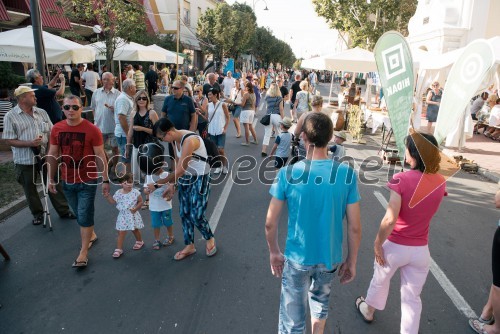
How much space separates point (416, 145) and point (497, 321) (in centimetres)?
174

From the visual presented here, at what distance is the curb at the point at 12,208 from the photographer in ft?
17.5

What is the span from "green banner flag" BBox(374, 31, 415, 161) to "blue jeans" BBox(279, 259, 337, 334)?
158cm

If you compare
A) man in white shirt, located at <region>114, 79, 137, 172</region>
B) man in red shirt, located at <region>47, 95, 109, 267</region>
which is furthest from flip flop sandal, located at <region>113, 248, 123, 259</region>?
man in white shirt, located at <region>114, 79, 137, 172</region>

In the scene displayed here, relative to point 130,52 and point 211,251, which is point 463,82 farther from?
point 130,52

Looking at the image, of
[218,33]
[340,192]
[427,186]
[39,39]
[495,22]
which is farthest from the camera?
[218,33]

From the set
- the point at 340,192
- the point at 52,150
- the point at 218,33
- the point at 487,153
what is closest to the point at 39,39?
the point at 52,150

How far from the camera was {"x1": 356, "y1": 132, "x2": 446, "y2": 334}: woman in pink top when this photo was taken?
260 cm

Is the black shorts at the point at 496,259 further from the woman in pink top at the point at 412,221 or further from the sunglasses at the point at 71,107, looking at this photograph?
the sunglasses at the point at 71,107

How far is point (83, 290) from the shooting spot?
3.65m

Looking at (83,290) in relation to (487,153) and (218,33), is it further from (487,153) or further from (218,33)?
(218,33)

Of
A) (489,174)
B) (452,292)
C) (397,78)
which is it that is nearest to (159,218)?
(397,78)

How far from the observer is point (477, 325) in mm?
3176

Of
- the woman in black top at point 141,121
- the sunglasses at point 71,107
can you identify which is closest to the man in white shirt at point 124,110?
the woman in black top at point 141,121

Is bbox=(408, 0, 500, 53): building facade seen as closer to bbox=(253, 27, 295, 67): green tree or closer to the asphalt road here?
the asphalt road
